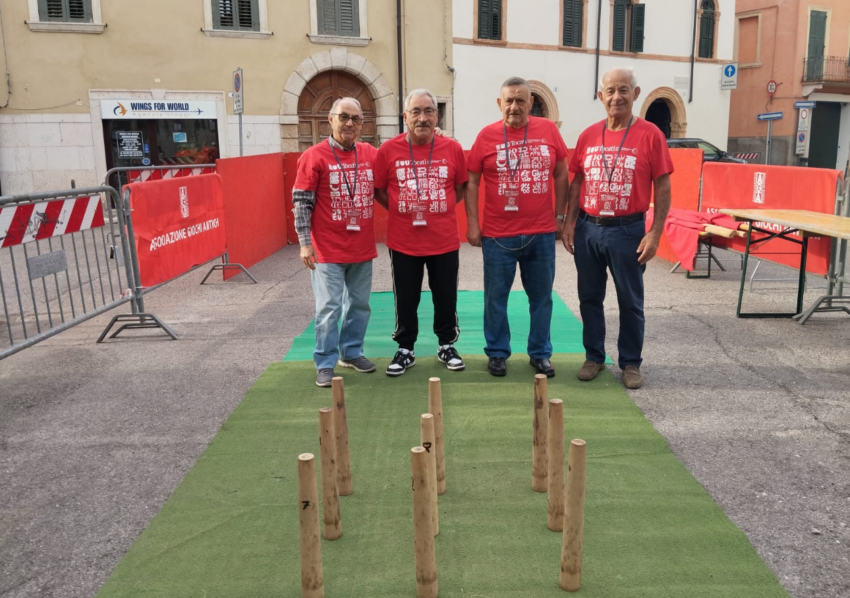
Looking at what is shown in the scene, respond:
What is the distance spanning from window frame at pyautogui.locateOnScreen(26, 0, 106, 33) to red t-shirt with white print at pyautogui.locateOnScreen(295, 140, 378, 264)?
14.7 metres

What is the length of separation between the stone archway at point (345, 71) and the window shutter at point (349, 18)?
0.56 metres

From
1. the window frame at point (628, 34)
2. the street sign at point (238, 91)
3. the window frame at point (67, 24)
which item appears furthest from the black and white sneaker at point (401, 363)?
the window frame at point (628, 34)

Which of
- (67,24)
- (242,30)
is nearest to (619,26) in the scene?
(242,30)

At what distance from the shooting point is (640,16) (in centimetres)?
2536

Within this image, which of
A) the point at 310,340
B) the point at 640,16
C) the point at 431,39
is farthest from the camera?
the point at 640,16

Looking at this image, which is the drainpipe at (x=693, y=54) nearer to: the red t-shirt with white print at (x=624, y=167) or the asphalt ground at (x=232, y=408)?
the asphalt ground at (x=232, y=408)

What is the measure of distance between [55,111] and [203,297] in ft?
37.2

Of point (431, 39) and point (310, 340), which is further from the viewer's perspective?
point (431, 39)

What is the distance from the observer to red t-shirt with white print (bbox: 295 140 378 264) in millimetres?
5168

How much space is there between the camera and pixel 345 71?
65.6ft

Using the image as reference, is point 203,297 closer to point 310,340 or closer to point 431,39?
point 310,340

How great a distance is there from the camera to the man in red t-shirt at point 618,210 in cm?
492

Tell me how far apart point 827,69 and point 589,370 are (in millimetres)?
32853

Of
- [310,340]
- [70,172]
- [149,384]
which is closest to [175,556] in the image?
[149,384]
